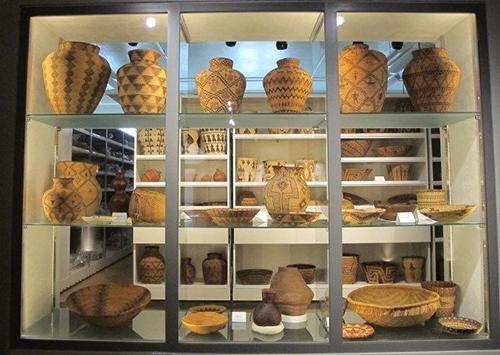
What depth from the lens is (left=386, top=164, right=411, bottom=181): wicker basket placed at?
438cm

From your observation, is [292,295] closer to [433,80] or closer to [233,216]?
[233,216]

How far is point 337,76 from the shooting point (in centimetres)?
150

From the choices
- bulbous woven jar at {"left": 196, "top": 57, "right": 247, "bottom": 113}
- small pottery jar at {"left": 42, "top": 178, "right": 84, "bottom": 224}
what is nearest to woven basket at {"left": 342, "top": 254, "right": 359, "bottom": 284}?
bulbous woven jar at {"left": 196, "top": 57, "right": 247, "bottom": 113}

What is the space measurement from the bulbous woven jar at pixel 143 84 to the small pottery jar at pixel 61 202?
1.29 ft

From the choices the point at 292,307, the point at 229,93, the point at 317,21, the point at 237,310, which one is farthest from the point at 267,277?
the point at 317,21

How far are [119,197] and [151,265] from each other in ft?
4.29

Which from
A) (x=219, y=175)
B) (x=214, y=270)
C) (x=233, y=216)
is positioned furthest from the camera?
(x=219, y=175)

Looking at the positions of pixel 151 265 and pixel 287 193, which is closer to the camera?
pixel 287 193

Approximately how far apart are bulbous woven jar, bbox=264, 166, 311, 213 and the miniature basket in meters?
2.13

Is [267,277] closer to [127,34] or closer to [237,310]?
[237,310]

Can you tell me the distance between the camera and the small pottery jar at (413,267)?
3812 millimetres

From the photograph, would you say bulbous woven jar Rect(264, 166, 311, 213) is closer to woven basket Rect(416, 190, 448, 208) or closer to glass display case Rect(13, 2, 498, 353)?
glass display case Rect(13, 2, 498, 353)

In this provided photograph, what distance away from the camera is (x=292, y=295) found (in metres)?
1.66

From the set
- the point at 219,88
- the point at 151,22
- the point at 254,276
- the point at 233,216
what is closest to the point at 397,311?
the point at 233,216
